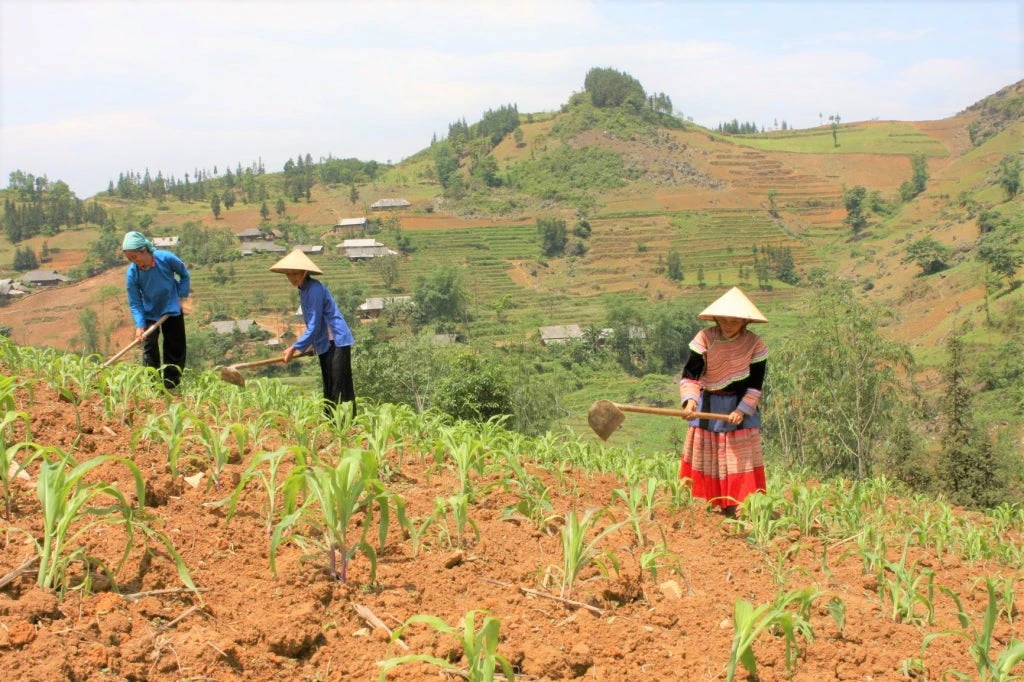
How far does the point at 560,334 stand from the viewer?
62844 mm

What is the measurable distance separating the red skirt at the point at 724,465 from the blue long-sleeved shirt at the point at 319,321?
254cm

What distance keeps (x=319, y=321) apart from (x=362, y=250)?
242ft

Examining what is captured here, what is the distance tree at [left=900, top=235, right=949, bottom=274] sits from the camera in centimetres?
5991

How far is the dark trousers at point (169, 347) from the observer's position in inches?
248

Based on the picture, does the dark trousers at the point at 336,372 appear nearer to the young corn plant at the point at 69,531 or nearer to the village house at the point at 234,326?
the young corn plant at the point at 69,531

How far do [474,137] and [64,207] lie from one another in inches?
2396

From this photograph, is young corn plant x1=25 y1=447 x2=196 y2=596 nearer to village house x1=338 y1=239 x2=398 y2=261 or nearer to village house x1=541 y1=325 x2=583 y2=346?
village house x1=541 y1=325 x2=583 y2=346

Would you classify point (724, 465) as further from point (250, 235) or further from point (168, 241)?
point (250, 235)

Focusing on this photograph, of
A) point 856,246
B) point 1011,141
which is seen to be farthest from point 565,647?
point 1011,141

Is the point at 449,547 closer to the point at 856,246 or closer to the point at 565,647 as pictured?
the point at 565,647

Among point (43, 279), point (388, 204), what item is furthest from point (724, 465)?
point (388, 204)

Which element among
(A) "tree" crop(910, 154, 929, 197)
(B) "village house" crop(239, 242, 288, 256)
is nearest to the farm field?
(B) "village house" crop(239, 242, 288, 256)

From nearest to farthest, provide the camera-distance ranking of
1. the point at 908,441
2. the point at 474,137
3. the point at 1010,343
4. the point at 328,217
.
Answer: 1. the point at 908,441
2. the point at 1010,343
3. the point at 328,217
4. the point at 474,137

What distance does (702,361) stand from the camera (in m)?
5.09
